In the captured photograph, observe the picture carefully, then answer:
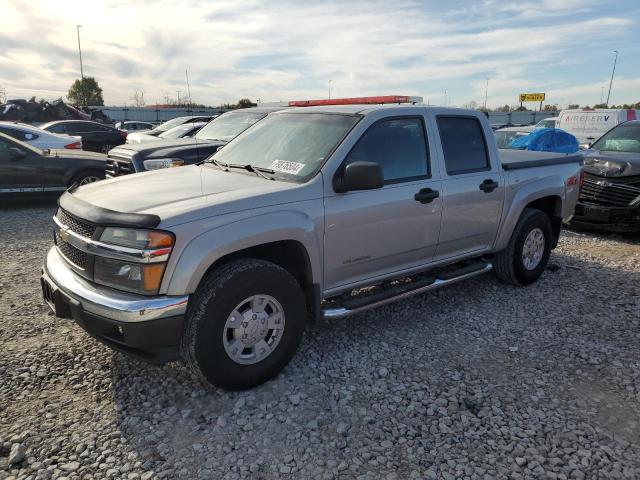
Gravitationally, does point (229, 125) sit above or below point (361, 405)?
above

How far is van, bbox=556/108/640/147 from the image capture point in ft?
45.8

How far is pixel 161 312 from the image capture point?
9.37 feet

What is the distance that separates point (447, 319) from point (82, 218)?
124 inches

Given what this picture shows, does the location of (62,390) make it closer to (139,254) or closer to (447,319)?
(139,254)

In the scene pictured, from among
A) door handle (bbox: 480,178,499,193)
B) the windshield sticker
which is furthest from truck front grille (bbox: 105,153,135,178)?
door handle (bbox: 480,178,499,193)

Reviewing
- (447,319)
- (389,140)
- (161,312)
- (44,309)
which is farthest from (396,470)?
(44,309)

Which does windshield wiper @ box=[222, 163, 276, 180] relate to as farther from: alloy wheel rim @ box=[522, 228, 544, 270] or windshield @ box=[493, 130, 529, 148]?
windshield @ box=[493, 130, 529, 148]

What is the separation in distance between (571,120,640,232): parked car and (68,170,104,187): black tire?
8.48m

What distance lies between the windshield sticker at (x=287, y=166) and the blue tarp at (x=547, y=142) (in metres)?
8.63

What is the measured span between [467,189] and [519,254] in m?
1.26

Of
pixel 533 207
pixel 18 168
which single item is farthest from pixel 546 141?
pixel 18 168

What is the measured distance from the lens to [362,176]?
3.38m

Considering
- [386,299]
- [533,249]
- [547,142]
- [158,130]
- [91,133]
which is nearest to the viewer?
[386,299]

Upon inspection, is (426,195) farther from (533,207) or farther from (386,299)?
(533,207)
